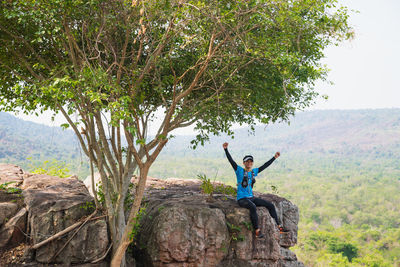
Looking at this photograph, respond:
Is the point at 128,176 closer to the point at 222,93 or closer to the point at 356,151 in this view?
the point at 222,93

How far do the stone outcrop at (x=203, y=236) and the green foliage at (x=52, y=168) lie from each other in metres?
5.46

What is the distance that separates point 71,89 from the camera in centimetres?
699

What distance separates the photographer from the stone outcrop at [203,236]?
8750 millimetres

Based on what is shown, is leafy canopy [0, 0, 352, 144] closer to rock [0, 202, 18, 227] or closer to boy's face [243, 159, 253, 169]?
boy's face [243, 159, 253, 169]

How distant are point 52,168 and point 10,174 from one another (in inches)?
89.7

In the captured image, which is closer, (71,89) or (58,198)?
(71,89)

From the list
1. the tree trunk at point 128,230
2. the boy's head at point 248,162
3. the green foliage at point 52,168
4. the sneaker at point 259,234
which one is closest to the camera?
the tree trunk at point 128,230

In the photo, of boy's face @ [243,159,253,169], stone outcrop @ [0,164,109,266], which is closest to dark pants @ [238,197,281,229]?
boy's face @ [243,159,253,169]

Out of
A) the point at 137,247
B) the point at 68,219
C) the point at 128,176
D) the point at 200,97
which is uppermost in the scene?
the point at 200,97

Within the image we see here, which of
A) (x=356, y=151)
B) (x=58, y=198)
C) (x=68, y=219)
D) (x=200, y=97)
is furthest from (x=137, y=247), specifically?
(x=356, y=151)

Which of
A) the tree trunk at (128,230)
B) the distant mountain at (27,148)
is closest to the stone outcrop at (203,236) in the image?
the tree trunk at (128,230)

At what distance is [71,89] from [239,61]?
12.2 feet

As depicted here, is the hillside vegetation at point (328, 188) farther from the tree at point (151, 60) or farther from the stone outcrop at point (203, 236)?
the stone outcrop at point (203, 236)

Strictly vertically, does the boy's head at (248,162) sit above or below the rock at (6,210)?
above
